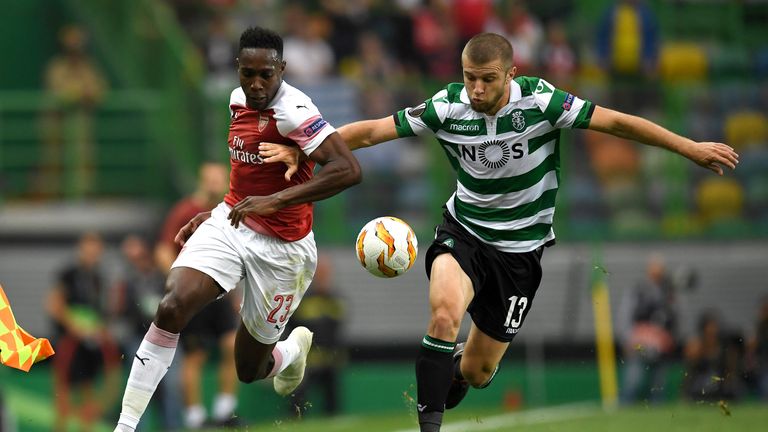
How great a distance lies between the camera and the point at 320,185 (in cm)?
844

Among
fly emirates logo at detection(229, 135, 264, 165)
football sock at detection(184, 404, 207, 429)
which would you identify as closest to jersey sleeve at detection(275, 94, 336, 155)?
fly emirates logo at detection(229, 135, 264, 165)

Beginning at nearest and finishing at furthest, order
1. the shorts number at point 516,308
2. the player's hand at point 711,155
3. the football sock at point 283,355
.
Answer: the player's hand at point 711,155 < the shorts number at point 516,308 < the football sock at point 283,355

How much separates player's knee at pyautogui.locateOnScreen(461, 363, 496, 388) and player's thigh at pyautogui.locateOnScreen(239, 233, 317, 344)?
1426 millimetres

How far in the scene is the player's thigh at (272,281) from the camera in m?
8.97

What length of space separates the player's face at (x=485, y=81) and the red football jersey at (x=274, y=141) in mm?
953

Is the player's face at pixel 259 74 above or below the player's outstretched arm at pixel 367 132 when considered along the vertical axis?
above

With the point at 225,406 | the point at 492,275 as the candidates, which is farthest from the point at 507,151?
the point at 225,406

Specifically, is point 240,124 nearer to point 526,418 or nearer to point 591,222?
point 526,418

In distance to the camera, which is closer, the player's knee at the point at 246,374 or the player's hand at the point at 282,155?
the player's hand at the point at 282,155

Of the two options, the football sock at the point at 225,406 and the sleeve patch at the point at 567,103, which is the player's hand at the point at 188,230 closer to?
the sleeve patch at the point at 567,103

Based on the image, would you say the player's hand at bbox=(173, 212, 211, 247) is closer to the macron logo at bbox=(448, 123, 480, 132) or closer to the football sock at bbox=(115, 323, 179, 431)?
the football sock at bbox=(115, 323, 179, 431)

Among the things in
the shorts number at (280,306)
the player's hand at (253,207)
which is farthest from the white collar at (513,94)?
the shorts number at (280,306)

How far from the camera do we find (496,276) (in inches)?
368

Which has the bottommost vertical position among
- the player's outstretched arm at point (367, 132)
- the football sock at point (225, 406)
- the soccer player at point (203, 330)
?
the football sock at point (225, 406)
